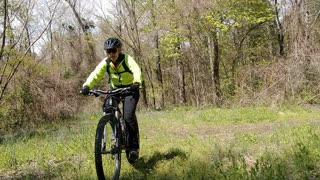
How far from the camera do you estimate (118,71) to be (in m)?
5.32

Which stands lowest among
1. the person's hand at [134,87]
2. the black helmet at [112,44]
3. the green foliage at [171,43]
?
the person's hand at [134,87]

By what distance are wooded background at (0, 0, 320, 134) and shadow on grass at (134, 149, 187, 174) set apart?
920 cm

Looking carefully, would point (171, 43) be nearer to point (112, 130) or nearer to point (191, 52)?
point (191, 52)

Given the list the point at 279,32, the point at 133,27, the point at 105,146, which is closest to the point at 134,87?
the point at 105,146

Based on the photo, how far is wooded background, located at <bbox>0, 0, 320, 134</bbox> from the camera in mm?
15016

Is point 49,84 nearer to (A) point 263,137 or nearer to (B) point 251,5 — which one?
(B) point 251,5

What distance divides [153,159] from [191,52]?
19322 millimetres

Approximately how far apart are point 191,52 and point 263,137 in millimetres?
18387

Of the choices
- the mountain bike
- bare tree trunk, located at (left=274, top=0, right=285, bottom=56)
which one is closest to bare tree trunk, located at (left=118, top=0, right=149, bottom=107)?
bare tree trunk, located at (left=274, top=0, right=285, bottom=56)

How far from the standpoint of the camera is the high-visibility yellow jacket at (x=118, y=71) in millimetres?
5219

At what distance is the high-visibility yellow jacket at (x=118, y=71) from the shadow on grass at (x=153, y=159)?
48.9 inches

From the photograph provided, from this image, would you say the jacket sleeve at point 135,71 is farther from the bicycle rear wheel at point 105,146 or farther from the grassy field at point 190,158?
the grassy field at point 190,158

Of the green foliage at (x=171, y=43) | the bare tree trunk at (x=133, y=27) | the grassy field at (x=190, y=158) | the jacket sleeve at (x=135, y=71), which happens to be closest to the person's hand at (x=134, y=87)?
the jacket sleeve at (x=135, y=71)

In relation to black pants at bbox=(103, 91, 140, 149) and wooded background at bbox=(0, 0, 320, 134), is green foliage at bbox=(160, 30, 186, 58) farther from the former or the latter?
black pants at bbox=(103, 91, 140, 149)
